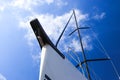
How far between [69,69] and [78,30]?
9.80 meters

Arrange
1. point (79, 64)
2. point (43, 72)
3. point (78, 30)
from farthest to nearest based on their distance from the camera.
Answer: point (78, 30) < point (79, 64) < point (43, 72)

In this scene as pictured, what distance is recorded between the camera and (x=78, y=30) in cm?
1880

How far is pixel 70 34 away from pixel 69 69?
32.4 ft

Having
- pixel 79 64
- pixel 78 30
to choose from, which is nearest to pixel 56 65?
pixel 79 64

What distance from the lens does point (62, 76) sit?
337 inches

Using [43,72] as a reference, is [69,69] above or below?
above

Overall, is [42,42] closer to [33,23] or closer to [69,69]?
[33,23]

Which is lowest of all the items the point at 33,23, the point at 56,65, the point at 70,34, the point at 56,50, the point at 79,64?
the point at 56,65

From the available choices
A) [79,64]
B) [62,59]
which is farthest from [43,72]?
[79,64]

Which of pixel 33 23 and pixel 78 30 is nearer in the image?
pixel 33 23

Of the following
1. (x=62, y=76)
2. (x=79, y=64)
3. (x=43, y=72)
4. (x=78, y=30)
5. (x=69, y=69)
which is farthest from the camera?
(x=78, y=30)

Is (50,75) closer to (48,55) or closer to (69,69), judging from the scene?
(48,55)

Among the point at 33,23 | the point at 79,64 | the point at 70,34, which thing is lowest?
the point at 33,23

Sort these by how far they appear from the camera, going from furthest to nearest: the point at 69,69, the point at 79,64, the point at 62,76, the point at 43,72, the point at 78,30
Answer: the point at 78,30, the point at 79,64, the point at 69,69, the point at 62,76, the point at 43,72
